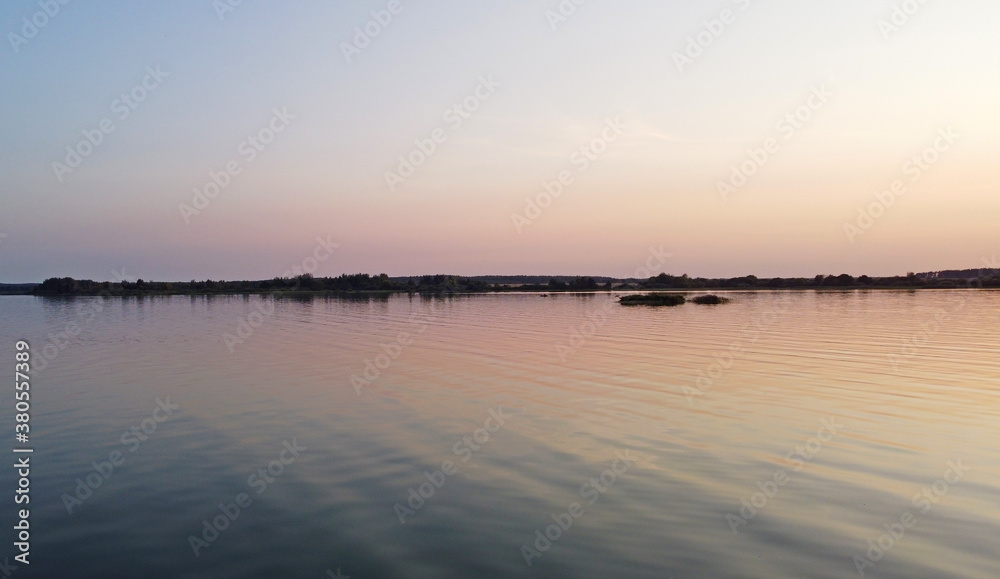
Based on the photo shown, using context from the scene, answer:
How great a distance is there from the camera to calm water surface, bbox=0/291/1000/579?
7.62 meters

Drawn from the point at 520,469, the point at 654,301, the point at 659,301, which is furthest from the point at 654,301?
the point at 520,469

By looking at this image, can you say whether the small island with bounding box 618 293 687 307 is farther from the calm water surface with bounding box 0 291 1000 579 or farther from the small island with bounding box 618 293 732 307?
the calm water surface with bounding box 0 291 1000 579

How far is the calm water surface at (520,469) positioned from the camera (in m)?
7.62

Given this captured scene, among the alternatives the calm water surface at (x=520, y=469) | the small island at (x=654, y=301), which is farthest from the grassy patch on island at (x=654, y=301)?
the calm water surface at (x=520, y=469)

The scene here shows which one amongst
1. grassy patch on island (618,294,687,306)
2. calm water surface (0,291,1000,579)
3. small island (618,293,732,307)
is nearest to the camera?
calm water surface (0,291,1000,579)

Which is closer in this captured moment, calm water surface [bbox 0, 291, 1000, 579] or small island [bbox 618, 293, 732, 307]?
calm water surface [bbox 0, 291, 1000, 579]

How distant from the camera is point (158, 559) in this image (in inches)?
297

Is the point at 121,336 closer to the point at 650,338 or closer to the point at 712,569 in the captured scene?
the point at 650,338

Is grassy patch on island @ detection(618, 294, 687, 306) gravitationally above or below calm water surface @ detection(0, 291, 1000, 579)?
above

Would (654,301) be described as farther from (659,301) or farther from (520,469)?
(520,469)

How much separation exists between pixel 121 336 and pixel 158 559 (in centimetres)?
3506

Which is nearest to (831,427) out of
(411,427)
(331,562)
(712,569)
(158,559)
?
(712,569)

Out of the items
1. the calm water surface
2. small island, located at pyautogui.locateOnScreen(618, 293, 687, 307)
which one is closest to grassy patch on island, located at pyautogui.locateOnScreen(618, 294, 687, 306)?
small island, located at pyautogui.locateOnScreen(618, 293, 687, 307)

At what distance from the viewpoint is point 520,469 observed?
11109 mm
